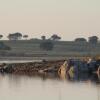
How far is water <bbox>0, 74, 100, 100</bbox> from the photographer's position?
5434cm

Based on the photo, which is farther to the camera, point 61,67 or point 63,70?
point 61,67

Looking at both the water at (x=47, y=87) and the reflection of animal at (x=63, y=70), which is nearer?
the water at (x=47, y=87)

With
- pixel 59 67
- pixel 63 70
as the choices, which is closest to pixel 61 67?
pixel 63 70

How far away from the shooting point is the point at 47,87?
6284 cm

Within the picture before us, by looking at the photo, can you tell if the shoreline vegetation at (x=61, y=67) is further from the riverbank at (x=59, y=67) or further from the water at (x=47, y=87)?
the water at (x=47, y=87)

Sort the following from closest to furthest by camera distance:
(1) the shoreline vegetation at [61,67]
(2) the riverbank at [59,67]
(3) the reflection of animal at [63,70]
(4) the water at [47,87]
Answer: (4) the water at [47,87], (3) the reflection of animal at [63,70], (1) the shoreline vegetation at [61,67], (2) the riverbank at [59,67]

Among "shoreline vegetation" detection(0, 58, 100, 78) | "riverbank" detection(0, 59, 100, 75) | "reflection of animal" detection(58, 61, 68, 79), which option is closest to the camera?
"reflection of animal" detection(58, 61, 68, 79)

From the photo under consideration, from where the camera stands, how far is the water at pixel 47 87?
54.3 m

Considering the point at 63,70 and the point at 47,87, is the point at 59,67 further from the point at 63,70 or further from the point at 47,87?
the point at 47,87

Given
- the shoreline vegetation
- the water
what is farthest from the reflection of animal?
the water

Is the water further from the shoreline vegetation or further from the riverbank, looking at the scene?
the riverbank

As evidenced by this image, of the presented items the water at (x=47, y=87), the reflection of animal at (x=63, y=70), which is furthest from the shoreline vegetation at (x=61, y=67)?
the water at (x=47, y=87)

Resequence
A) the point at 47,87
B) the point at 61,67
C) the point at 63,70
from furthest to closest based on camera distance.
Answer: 1. the point at 61,67
2. the point at 63,70
3. the point at 47,87

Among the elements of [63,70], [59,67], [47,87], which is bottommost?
[47,87]
